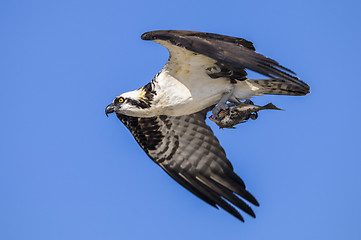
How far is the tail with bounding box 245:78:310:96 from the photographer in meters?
10.6

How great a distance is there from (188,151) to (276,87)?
7.81ft

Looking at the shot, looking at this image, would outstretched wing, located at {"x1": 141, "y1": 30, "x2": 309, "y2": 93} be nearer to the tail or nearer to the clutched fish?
the tail

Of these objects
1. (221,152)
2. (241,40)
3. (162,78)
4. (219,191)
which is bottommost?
(219,191)

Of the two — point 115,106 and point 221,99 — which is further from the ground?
point 221,99

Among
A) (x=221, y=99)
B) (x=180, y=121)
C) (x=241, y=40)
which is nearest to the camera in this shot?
(x=241, y=40)

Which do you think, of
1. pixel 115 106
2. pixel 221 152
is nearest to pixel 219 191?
pixel 221 152

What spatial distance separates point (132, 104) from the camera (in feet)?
36.3

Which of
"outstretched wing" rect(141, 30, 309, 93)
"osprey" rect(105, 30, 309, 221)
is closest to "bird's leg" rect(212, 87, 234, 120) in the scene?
"osprey" rect(105, 30, 309, 221)

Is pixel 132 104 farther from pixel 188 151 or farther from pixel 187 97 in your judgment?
pixel 188 151

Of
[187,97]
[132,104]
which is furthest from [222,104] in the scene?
[132,104]

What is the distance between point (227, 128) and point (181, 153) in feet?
3.92

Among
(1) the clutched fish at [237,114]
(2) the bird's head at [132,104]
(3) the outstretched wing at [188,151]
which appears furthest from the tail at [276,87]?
(2) the bird's head at [132,104]

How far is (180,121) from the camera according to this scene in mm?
12094

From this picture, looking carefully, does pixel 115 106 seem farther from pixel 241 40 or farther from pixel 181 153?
pixel 241 40
